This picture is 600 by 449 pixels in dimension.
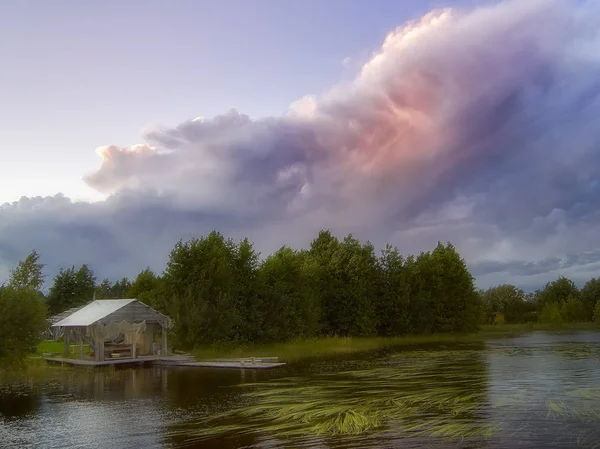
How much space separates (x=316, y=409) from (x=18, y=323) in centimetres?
Answer: 2163

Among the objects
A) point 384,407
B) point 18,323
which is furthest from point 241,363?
point 384,407

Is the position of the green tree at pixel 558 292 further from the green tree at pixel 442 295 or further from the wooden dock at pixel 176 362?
the wooden dock at pixel 176 362

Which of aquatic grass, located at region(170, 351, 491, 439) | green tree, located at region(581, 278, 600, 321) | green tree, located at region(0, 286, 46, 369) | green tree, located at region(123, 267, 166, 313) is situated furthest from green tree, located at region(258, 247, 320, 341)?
Answer: green tree, located at region(581, 278, 600, 321)

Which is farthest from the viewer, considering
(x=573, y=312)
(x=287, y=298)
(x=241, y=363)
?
(x=573, y=312)

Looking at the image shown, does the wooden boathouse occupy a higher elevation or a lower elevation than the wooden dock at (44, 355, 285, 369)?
higher

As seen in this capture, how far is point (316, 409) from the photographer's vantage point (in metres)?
19.4

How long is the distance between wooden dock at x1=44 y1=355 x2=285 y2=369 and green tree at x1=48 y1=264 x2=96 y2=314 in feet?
119

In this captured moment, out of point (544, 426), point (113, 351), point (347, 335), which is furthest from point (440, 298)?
point (544, 426)

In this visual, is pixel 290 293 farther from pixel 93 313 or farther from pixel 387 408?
pixel 387 408

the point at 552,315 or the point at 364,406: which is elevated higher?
the point at 552,315

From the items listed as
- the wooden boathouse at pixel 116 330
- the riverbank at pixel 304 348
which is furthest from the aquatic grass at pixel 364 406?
the riverbank at pixel 304 348

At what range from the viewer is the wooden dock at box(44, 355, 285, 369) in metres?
37.9

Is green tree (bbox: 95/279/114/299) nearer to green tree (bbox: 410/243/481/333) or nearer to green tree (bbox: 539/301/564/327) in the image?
green tree (bbox: 410/243/481/333)

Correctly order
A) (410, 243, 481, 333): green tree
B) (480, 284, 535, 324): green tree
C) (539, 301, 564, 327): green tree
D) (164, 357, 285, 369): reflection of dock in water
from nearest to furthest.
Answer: (164, 357, 285, 369): reflection of dock in water, (410, 243, 481, 333): green tree, (539, 301, 564, 327): green tree, (480, 284, 535, 324): green tree
